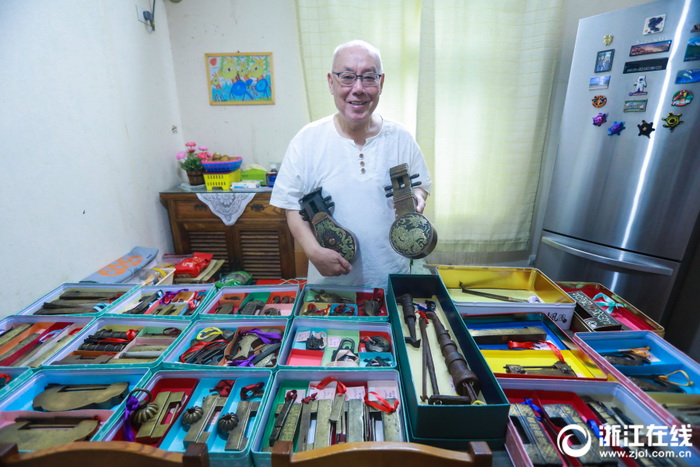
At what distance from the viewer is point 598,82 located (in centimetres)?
225

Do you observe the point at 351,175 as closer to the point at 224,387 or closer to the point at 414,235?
the point at 414,235

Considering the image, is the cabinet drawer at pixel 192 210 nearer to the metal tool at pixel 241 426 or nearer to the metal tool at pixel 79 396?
the metal tool at pixel 79 396

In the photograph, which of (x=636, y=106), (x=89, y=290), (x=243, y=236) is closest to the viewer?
(x=89, y=290)

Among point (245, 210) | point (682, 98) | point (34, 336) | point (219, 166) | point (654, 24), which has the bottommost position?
point (34, 336)

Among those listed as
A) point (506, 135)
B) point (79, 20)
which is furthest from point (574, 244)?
point (79, 20)

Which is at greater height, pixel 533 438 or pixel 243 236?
pixel 533 438

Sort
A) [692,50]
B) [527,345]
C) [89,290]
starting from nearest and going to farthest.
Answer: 1. [527,345]
2. [89,290]
3. [692,50]

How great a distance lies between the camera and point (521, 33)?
8.98ft

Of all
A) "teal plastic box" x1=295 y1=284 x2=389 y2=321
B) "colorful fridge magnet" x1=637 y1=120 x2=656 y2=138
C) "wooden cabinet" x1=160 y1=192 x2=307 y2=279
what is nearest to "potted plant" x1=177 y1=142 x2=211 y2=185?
"wooden cabinet" x1=160 y1=192 x2=307 y2=279

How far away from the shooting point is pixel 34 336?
1381 mm

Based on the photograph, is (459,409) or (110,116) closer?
(459,409)

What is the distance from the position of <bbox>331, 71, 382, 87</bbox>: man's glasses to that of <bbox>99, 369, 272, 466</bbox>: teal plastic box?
1.18 m

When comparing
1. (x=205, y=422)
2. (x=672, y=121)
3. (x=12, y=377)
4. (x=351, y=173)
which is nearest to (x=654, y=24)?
(x=672, y=121)

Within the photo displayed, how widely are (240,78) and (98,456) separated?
3132 millimetres
